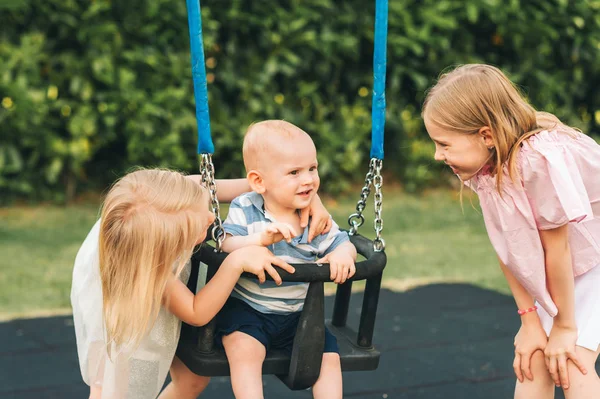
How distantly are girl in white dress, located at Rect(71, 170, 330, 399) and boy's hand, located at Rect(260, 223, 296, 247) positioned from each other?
0.06 metres

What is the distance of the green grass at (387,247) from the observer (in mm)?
4867

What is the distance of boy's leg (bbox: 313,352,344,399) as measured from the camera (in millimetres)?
2447

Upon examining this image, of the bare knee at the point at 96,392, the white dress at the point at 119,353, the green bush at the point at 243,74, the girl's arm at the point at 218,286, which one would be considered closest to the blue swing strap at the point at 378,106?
the girl's arm at the point at 218,286

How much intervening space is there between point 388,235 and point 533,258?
3654 millimetres

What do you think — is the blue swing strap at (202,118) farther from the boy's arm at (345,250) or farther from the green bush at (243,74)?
the green bush at (243,74)

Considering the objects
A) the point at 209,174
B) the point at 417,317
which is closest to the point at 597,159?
the point at 209,174

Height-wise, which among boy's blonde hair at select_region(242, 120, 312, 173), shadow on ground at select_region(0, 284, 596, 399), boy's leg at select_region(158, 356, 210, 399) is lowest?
shadow on ground at select_region(0, 284, 596, 399)

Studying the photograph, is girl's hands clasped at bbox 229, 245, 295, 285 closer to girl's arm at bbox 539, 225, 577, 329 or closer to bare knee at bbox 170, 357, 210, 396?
bare knee at bbox 170, 357, 210, 396

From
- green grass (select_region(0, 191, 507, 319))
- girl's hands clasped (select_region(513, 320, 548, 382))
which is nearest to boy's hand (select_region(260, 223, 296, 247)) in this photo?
girl's hands clasped (select_region(513, 320, 548, 382))

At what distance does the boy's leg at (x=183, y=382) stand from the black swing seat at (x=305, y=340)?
0.44 feet

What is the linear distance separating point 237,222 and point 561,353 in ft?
3.40

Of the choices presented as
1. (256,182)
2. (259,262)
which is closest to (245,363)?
(259,262)

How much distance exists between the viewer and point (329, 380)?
8.07ft

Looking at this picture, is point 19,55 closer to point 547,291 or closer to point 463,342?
point 463,342
